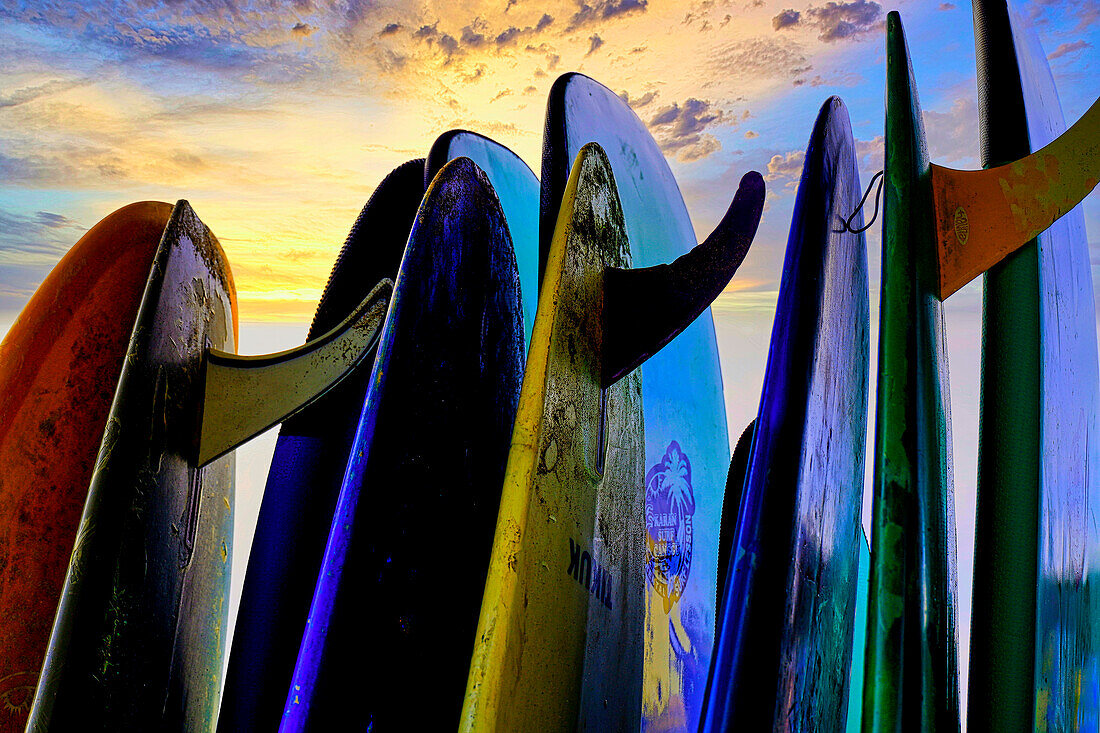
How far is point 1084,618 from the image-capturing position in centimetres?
109

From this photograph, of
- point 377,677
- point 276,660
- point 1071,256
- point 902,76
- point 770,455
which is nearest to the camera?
point 377,677

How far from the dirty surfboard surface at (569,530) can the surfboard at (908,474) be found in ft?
A: 0.82

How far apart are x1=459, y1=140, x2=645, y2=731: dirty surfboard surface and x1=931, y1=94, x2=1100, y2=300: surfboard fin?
1.23 feet

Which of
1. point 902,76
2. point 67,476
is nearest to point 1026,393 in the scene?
point 902,76

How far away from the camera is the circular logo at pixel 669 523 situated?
1222 millimetres

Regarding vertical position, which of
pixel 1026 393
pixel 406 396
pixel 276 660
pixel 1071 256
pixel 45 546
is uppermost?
pixel 1071 256

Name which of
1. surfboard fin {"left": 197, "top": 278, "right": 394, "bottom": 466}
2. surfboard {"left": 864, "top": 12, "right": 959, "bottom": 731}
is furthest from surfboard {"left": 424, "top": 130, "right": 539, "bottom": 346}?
surfboard {"left": 864, "top": 12, "right": 959, "bottom": 731}

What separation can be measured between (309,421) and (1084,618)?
1.16 m

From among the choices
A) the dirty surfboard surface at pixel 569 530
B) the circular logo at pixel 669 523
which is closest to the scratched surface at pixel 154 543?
the dirty surfboard surface at pixel 569 530

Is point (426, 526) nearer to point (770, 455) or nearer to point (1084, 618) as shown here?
point (770, 455)

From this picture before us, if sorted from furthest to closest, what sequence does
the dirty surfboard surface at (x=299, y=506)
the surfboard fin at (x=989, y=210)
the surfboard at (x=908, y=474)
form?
the dirty surfboard surface at (x=299, y=506) → the surfboard fin at (x=989, y=210) → the surfboard at (x=908, y=474)

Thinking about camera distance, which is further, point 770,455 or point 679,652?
point 679,652

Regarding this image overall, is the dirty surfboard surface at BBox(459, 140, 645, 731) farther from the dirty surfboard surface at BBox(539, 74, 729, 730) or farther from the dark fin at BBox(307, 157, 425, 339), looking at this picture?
the dark fin at BBox(307, 157, 425, 339)

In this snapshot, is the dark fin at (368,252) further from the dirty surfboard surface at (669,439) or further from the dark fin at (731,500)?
the dark fin at (731,500)
